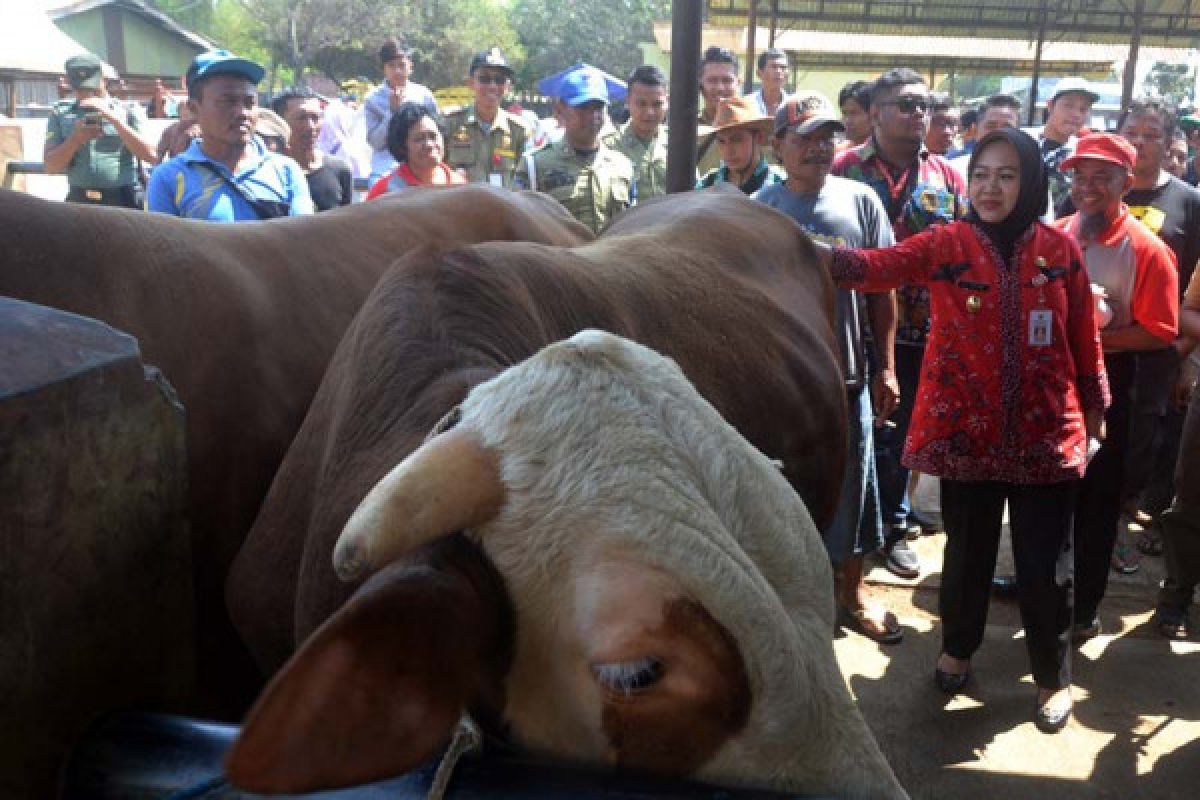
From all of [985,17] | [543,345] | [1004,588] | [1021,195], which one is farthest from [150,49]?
[543,345]

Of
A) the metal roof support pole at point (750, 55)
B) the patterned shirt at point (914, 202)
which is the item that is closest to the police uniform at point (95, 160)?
the patterned shirt at point (914, 202)

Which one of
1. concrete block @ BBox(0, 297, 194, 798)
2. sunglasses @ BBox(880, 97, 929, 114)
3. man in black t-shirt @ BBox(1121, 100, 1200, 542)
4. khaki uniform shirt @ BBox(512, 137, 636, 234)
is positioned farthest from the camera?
khaki uniform shirt @ BBox(512, 137, 636, 234)

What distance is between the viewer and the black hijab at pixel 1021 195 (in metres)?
3.69

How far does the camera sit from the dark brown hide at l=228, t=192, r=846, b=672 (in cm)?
190

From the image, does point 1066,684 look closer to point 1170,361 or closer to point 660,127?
point 1170,361

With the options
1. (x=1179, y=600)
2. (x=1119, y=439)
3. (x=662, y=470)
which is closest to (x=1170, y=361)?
(x=1119, y=439)

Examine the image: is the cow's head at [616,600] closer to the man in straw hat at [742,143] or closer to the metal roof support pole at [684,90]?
the metal roof support pole at [684,90]

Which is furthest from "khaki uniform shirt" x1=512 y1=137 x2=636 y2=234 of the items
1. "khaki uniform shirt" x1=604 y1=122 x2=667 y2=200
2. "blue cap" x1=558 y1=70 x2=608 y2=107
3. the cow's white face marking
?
the cow's white face marking

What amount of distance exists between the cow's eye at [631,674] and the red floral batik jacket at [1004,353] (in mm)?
2829

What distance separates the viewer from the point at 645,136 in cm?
669

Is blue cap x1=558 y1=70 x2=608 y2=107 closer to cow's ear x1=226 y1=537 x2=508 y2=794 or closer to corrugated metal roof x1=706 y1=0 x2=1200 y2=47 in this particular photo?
cow's ear x1=226 y1=537 x2=508 y2=794

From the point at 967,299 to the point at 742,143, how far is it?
1.90 m

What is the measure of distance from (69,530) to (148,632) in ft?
0.60

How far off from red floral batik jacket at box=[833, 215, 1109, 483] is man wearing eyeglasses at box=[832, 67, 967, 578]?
3.29 ft
